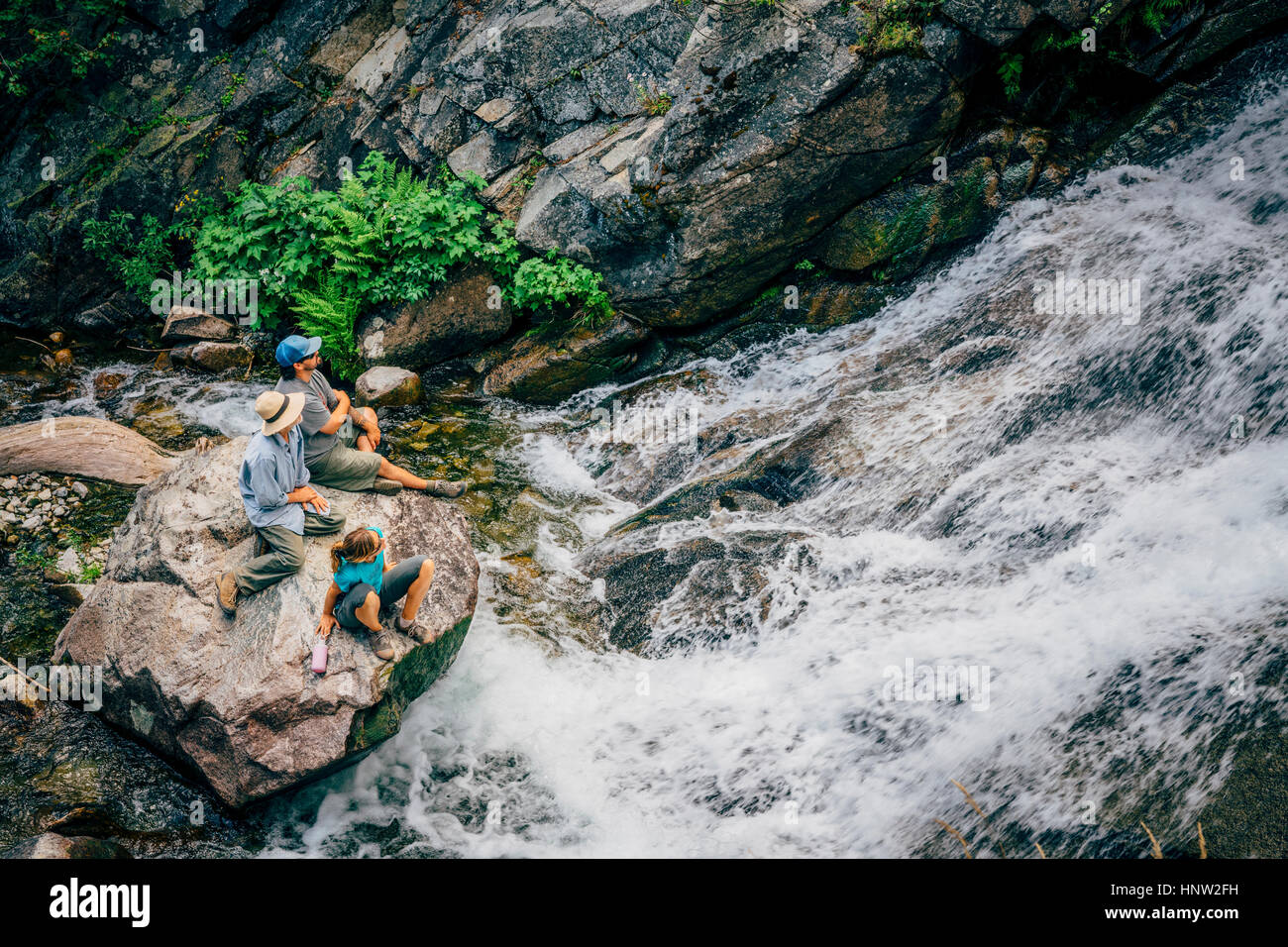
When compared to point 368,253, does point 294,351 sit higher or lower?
lower

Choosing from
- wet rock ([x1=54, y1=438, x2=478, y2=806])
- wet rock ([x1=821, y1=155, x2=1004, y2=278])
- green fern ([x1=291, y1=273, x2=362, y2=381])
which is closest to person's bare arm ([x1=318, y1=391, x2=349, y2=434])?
wet rock ([x1=54, y1=438, x2=478, y2=806])

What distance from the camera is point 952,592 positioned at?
293 inches

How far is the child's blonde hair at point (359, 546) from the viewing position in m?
6.14

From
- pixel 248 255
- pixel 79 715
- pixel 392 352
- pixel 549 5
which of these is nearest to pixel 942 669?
pixel 79 715

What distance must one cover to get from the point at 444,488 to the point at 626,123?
5.94 meters

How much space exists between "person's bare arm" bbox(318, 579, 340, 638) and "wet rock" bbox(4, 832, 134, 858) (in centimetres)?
218

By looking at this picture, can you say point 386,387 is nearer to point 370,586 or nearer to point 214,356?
point 214,356

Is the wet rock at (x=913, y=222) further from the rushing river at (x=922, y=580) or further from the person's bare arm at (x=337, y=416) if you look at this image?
the person's bare arm at (x=337, y=416)

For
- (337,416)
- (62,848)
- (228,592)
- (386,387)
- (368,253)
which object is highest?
(368,253)

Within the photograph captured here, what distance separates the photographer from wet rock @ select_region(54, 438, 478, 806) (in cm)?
626

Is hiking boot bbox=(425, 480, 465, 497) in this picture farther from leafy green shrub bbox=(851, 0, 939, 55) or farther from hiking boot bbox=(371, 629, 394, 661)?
leafy green shrub bbox=(851, 0, 939, 55)

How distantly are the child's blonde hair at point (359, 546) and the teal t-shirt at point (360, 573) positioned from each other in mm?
59


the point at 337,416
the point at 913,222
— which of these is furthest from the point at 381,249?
the point at 913,222

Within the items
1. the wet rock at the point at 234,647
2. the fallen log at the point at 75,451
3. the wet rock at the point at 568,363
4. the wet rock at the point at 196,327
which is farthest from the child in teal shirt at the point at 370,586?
the wet rock at the point at 196,327
